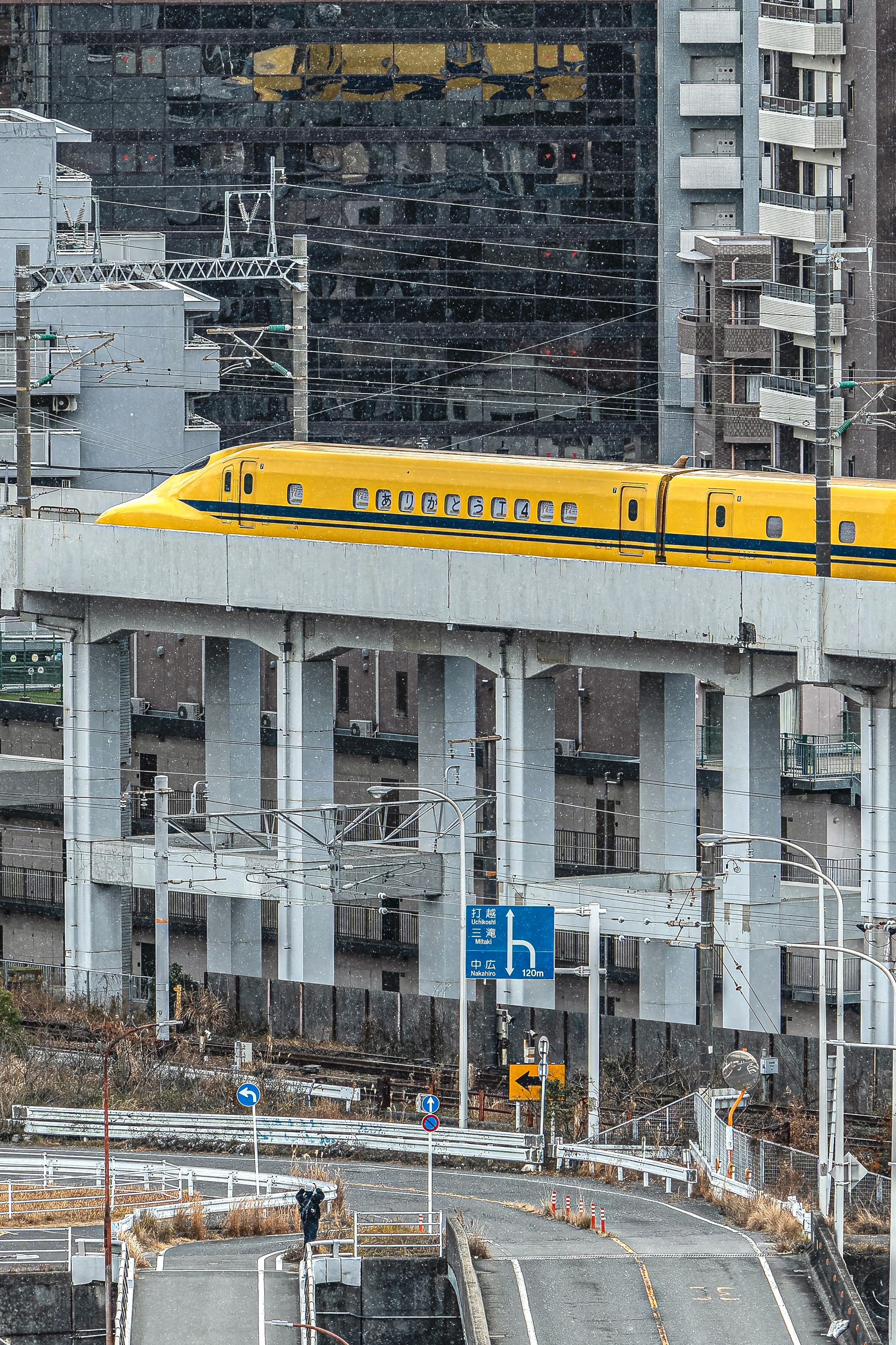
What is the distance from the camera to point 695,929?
62781mm

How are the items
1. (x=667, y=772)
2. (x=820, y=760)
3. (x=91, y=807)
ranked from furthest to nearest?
(x=820, y=760) < (x=91, y=807) < (x=667, y=772)

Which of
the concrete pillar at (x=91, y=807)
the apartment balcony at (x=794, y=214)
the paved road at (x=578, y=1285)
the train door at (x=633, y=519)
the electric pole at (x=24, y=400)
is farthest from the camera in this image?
the apartment balcony at (x=794, y=214)

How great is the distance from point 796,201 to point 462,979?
4714 cm

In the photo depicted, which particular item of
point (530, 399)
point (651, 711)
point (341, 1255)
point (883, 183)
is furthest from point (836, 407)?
point (341, 1255)

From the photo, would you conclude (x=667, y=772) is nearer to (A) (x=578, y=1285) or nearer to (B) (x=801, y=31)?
(A) (x=578, y=1285)

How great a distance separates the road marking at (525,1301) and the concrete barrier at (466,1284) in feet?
2.04

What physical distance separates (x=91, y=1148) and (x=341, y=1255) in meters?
11.1

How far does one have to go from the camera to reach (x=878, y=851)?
195 ft

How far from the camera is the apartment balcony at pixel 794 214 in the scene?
3775 inches

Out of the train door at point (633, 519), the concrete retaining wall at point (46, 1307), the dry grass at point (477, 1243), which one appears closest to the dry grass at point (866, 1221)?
the dry grass at point (477, 1243)

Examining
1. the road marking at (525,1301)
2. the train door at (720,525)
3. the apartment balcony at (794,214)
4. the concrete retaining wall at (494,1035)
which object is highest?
the apartment balcony at (794,214)

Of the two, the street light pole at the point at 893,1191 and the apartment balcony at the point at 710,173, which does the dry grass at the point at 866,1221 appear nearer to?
the street light pole at the point at 893,1191

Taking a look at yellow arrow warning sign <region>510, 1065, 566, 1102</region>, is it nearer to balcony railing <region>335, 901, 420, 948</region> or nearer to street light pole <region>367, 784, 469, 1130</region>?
street light pole <region>367, 784, 469, 1130</region>

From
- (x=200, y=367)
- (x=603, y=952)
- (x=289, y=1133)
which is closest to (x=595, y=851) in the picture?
(x=603, y=952)
